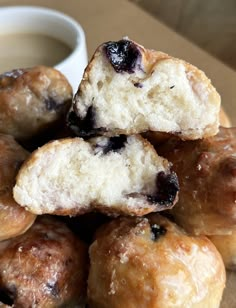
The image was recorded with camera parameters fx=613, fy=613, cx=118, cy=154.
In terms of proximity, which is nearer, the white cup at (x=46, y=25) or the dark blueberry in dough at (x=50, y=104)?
the dark blueberry in dough at (x=50, y=104)

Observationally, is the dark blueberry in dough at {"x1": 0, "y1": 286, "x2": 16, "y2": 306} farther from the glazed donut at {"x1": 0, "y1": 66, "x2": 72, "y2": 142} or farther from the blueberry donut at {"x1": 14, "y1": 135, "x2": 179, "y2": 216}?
the glazed donut at {"x1": 0, "y1": 66, "x2": 72, "y2": 142}

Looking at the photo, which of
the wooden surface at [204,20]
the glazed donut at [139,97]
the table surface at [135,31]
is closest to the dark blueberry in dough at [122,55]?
the glazed donut at [139,97]

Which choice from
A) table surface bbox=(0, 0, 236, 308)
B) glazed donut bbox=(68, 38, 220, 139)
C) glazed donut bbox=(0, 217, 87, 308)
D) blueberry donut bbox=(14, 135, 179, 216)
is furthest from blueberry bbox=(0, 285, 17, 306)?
table surface bbox=(0, 0, 236, 308)

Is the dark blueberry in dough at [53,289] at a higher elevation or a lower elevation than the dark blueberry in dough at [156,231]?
lower

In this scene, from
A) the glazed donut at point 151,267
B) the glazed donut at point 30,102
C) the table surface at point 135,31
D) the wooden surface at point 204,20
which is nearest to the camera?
the glazed donut at point 151,267

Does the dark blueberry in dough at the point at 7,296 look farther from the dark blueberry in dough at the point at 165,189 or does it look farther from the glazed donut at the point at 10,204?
the dark blueberry in dough at the point at 165,189

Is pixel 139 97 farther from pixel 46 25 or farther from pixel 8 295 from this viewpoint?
pixel 46 25
